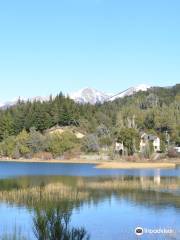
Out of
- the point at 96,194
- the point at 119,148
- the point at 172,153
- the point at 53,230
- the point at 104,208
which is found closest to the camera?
the point at 53,230

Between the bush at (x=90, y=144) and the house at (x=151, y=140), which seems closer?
the bush at (x=90, y=144)

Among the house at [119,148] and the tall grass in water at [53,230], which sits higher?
the house at [119,148]

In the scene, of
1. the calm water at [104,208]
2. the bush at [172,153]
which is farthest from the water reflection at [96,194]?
the bush at [172,153]

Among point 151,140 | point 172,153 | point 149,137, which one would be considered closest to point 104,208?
point 172,153

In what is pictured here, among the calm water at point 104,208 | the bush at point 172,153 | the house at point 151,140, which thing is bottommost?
the calm water at point 104,208

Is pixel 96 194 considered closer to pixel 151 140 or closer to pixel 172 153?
pixel 172 153

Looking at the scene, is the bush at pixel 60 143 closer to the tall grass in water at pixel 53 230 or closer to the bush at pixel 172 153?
the bush at pixel 172 153

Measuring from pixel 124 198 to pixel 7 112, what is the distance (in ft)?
310

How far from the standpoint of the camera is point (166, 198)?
1352 inches

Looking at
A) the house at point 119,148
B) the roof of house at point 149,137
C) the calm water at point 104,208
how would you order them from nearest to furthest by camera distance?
the calm water at point 104,208 → the house at point 119,148 → the roof of house at point 149,137

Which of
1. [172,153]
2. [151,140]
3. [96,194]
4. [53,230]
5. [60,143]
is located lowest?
[96,194]

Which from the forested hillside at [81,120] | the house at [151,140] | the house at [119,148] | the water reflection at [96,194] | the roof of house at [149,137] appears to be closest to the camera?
the water reflection at [96,194]

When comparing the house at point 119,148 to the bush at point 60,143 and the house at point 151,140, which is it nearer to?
the house at point 151,140

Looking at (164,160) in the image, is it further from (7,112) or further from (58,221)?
(58,221)
